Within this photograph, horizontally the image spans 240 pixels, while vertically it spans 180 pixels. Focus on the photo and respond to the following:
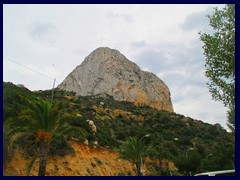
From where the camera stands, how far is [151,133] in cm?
5594

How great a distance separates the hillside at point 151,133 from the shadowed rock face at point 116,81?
26.4 m

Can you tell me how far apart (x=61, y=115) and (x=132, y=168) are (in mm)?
23755

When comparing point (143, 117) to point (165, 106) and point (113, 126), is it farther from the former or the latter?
point (165, 106)

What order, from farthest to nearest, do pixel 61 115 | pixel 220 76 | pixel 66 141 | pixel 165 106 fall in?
pixel 165 106
pixel 66 141
pixel 61 115
pixel 220 76

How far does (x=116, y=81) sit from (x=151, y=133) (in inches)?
1837

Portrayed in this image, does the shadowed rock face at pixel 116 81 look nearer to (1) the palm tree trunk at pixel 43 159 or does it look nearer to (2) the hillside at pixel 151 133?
(2) the hillside at pixel 151 133

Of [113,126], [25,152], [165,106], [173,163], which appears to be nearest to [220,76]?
[25,152]

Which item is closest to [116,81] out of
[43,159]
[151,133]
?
[151,133]

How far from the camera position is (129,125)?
59344 millimetres

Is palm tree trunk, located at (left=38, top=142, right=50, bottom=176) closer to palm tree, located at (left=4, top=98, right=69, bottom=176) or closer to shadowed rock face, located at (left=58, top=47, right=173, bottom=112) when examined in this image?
→ palm tree, located at (left=4, top=98, right=69, bottom=176)

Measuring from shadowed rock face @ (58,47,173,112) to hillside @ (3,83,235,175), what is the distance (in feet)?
86.7

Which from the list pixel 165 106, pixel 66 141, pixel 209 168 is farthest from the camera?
pixel 165 106

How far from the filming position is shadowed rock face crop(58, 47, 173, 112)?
98.9 metres

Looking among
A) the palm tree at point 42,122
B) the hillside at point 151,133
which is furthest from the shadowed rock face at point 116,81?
the palm tree at point 42,122
